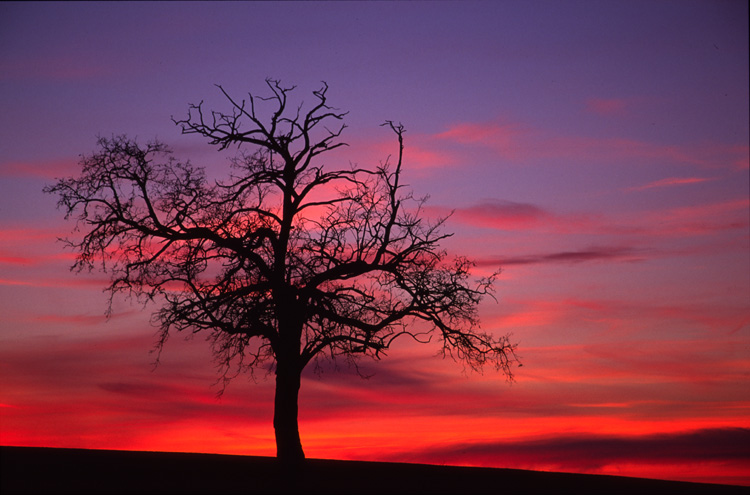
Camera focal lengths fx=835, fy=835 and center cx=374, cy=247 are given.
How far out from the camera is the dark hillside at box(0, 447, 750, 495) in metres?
18.9

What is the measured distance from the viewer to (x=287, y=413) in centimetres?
2317

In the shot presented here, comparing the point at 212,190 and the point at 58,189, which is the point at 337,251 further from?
the point at 58,189

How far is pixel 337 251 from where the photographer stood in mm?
23875

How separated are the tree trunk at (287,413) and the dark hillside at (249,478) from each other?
604 mm

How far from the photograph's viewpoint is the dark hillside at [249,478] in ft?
62.1

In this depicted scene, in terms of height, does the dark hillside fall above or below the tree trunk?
below

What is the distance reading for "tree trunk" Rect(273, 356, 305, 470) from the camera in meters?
23.1

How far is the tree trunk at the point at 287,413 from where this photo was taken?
2306cm

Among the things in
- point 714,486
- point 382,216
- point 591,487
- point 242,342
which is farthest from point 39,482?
point 714,486

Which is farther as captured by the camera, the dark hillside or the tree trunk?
the tree trunk

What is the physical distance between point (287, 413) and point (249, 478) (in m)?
2.51

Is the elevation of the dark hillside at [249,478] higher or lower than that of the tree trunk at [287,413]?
lower

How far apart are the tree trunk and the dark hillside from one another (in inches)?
23.8

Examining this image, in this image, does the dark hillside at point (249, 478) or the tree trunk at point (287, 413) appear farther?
the tree trunk at point (287, 413)
